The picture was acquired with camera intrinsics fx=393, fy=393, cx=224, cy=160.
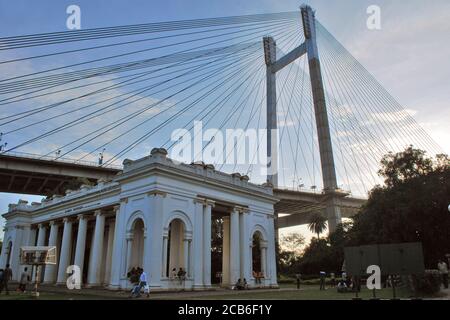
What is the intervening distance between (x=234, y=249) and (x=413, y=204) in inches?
601

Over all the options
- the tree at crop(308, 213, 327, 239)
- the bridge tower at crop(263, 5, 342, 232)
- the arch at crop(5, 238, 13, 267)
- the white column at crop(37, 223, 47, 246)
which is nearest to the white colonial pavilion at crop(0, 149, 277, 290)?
the white column at crop(37, 223, 47, 246)

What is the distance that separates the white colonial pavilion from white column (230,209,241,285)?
82 millimetres

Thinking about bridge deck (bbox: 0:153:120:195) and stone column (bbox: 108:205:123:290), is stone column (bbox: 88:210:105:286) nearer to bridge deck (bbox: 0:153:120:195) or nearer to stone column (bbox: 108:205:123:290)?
stone column (bbox: 108:205:123:290)

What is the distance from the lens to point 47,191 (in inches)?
2923

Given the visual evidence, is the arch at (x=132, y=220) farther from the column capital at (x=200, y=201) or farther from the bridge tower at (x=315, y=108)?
the bridge tower at (x=315, y=108)

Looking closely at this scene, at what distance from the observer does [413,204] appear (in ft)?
106

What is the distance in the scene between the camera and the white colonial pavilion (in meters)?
27.1

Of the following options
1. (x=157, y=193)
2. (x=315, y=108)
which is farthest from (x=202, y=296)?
(x=315, y=108)

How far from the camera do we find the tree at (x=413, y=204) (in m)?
32.1

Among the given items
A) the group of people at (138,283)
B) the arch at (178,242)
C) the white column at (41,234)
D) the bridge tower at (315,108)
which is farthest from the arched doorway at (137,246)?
the bridge tower at (315,108)

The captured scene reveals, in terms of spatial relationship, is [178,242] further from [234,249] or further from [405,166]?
[405,166]

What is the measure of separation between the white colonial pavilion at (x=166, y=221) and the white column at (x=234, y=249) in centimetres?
8

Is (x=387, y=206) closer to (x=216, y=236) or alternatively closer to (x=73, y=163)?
(x=216, y=236)
